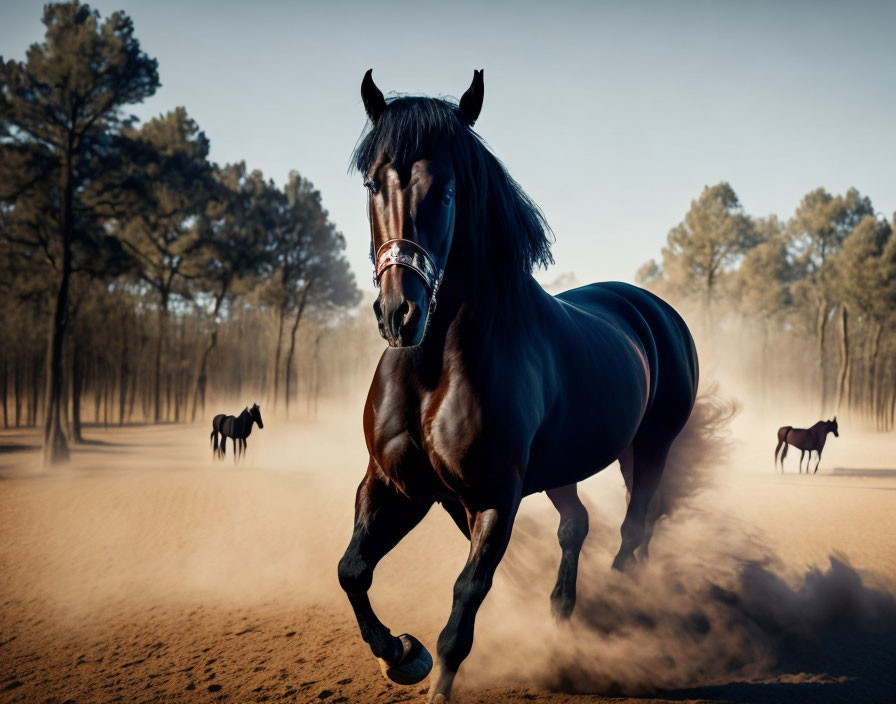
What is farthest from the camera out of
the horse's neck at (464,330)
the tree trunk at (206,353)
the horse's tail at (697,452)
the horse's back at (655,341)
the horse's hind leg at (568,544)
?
the tree trunk at (206,353)

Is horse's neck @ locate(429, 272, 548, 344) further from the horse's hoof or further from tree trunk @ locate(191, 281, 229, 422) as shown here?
tree trunk @ locate(191, 281, 229, 422)

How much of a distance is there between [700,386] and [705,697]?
328cm

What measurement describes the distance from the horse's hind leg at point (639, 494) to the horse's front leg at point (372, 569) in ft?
6.83

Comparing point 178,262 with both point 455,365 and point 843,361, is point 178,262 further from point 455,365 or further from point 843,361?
point 843,361

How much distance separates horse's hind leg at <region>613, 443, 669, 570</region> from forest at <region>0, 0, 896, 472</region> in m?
14.6

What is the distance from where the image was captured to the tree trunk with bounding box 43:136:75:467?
14.6 meters

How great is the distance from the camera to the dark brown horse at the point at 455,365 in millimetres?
2303

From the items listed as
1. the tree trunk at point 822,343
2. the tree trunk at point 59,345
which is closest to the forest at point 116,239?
the tree trunk at point 59,345

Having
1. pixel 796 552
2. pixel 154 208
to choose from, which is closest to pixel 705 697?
pixel 796 552

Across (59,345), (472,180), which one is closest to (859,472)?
(472,180)

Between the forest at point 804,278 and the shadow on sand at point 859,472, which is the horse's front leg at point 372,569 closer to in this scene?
the shadow on sand at point 859,472

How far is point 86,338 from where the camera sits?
2683 centimetres

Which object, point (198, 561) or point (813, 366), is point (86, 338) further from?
point (813, 366)

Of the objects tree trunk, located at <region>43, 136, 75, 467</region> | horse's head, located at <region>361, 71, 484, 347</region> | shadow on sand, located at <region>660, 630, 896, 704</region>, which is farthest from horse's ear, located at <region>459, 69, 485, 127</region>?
tree trunk, located at <region>43, 136, 75, 467</region>
